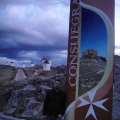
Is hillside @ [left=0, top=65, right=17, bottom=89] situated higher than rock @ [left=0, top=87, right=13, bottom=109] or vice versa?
hillside @ [left=0, top=65, right=17, bottom=89]

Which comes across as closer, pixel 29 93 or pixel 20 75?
pixel 29 93

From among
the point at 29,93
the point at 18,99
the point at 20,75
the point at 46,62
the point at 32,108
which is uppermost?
Answer: the point at 46,62

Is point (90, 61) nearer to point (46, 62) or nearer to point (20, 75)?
point (46, 62)

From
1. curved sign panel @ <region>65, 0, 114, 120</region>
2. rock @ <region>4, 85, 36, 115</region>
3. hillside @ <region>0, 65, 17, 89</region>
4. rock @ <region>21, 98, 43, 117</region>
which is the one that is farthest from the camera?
hillside @ <region>0, 65, 17, 89</region>

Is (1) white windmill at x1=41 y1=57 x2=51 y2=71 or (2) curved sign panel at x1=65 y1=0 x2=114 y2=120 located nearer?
(2) curved sign panel at x1=65 y1=0 x2=114 y2=120

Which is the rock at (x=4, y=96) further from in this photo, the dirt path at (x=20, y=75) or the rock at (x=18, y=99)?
the dirt path at (x=20, y=75)

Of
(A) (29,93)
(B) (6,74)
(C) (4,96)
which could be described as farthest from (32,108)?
(B) (6,74)

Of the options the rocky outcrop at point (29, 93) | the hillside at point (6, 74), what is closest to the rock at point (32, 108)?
the rocky outcrop at point (29, 93)

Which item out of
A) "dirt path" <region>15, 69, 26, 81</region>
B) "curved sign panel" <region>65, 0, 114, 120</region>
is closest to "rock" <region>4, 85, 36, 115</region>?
"dirt path" <region>15, 69, 26, 81</region>

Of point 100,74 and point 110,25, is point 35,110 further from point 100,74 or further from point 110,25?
point 110,25

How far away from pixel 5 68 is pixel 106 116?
2.14 m

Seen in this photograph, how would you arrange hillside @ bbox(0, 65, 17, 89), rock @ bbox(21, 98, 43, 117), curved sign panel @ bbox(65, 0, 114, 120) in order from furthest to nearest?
hillside @ bbox(0, 65, 17, 89), rock @ bbox(21, 98, 43, 117), curved sign panel @ bbox(65, 0, 114, 120)

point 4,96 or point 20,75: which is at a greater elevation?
point 20,75

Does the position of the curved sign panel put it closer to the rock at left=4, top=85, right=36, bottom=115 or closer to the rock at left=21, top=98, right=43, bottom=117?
the rock at left=21, top=98, right=43, bottom=117
